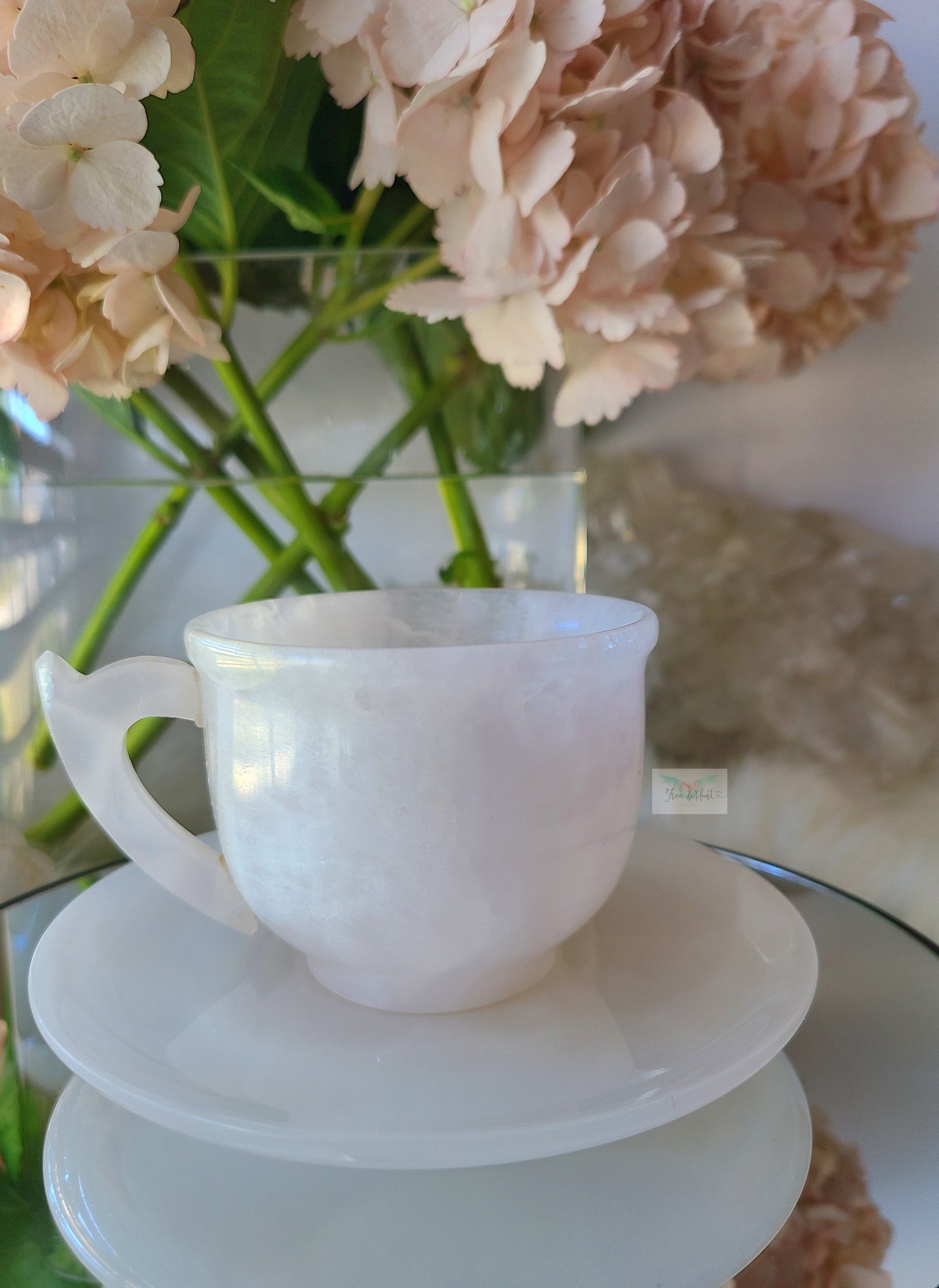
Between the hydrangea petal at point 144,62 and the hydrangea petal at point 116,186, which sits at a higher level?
the hydrangea petal at point 144,62

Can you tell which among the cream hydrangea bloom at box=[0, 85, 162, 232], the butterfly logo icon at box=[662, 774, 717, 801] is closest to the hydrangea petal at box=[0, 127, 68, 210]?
the cream hydrangea bloom at box=[0, 85, 162, 232]

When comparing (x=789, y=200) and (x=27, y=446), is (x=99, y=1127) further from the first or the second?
(x=789, y=200)

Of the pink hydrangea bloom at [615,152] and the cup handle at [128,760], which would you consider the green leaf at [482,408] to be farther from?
the cup handle at [128,760]

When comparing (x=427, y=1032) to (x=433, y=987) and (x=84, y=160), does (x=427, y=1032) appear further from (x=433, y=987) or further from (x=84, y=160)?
(x=84, y=160)

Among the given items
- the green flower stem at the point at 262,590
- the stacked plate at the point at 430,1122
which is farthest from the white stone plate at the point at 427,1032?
the green flower stem at the point at 262,590

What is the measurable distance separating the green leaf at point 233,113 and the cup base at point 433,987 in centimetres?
29

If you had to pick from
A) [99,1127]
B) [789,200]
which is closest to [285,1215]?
[99,1127]

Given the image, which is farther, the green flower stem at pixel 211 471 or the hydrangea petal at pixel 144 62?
the green flower stem at pixel 211 471

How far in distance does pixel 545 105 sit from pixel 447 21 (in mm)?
39

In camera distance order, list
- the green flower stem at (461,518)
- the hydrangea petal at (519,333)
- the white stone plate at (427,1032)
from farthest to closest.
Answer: the green flower stem at (461,518), the hydrangea petal at (519,333), the white stone plate at (427,1032)

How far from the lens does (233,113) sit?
1.19ft

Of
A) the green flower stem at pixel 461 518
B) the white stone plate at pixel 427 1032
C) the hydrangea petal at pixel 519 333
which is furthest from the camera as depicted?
the green flower stem at pixel 461 518

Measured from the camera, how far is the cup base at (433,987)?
0.27 meters

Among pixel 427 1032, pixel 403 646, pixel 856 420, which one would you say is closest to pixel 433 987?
pixel 427 1032
